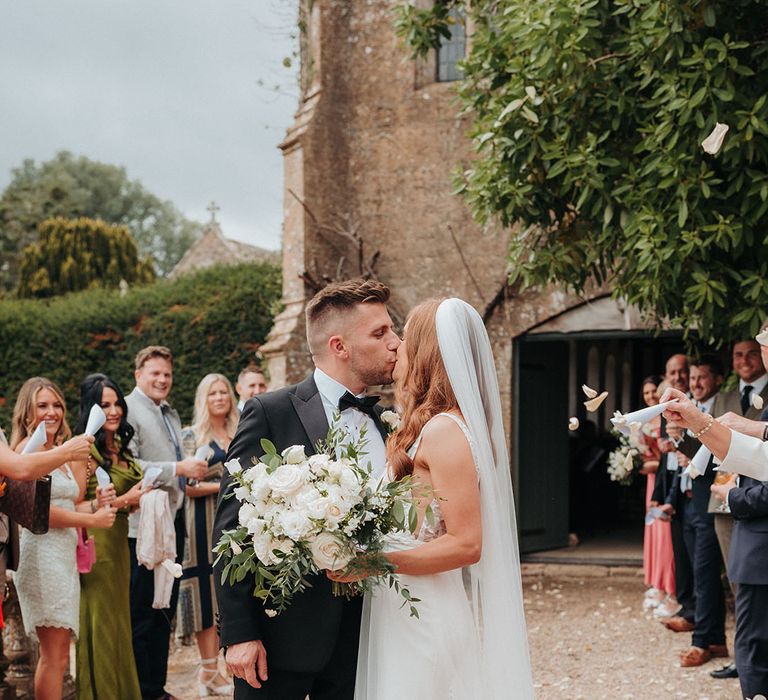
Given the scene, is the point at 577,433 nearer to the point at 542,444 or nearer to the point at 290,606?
the point at 542,444

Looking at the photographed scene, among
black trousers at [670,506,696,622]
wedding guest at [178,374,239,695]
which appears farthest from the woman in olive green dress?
black trousers at [670,506,696,622]

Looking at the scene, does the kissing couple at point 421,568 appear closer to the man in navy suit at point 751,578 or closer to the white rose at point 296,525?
the white rose at point 296,525

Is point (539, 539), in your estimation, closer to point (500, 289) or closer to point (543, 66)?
point (500, 289)

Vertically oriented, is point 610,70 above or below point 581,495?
above

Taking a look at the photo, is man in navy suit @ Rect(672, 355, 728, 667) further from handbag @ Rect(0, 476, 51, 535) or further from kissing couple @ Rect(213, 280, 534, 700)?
handbag @ Rect(0, 476, 51, 535)

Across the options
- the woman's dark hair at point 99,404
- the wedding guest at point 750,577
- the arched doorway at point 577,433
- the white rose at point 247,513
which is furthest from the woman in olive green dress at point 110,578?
the arched doorway at point 577,433

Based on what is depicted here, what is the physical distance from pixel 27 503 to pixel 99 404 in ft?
3.96

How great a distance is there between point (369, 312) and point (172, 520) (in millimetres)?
3084

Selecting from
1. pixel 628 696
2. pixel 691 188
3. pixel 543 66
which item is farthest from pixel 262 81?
pixel 628 696

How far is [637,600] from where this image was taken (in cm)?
970

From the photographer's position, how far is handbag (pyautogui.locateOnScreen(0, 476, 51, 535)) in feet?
14.7

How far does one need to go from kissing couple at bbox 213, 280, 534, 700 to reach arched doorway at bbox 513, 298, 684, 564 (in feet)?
22.0

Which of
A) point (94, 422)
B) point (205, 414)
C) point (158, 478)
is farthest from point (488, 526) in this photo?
point (205, 414)

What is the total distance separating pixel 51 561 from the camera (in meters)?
5.10
